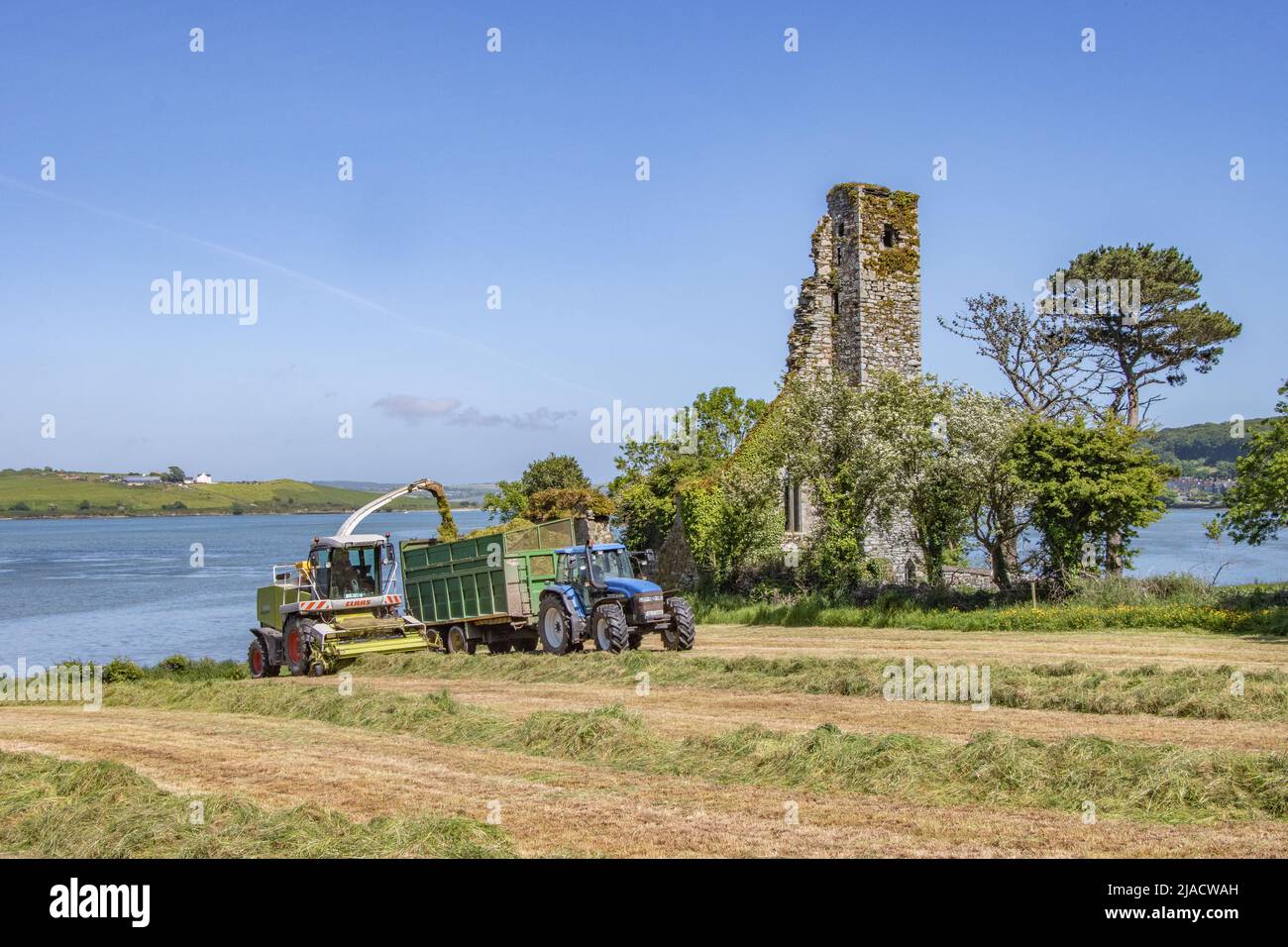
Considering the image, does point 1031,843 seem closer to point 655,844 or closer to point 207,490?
point 655,844

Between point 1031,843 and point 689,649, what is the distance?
12.9 m

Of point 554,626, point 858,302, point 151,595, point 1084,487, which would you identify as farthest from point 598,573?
point 151,595

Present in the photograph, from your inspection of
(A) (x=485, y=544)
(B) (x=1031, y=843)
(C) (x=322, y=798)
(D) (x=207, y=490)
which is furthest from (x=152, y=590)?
(D) (x=207, y=490)

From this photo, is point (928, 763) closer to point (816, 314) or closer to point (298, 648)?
Answer: point (298, 648)

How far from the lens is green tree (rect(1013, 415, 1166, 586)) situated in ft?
75.4

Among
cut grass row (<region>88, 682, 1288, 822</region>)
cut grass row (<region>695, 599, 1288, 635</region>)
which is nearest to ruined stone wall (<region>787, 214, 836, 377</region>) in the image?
cut grass row (<region>695, 599, 1288, 635</region>)

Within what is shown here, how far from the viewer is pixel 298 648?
2000 centimetres

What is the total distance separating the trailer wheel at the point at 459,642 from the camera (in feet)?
71.7

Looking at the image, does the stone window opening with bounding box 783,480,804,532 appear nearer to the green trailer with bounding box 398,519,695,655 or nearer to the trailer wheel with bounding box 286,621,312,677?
the green trailer with bounding box 398,519,695,655

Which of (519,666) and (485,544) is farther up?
(485,544)

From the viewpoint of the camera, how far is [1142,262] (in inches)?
1486

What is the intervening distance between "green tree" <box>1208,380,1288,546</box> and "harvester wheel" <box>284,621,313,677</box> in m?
17.0

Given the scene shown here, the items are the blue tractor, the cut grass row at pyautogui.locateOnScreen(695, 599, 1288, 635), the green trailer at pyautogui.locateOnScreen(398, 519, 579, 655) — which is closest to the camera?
the blue tractor

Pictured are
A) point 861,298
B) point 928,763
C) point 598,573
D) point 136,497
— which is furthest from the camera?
point 136,497
